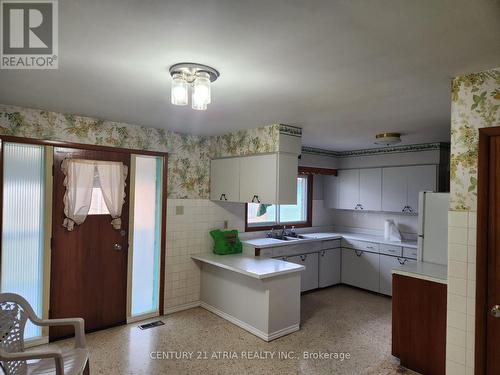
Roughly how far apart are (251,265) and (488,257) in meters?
2.27

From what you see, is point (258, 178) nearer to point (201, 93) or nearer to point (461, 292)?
point (201, 93)

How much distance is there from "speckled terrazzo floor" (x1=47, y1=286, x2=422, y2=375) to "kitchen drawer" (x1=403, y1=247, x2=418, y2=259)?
34.7 inches

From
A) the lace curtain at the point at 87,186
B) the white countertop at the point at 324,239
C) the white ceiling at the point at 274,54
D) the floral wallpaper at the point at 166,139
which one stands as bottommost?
the white countertop at the point at 324,239

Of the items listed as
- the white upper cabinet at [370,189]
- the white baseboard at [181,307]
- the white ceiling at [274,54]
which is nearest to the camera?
the white ceiling at [274,54]

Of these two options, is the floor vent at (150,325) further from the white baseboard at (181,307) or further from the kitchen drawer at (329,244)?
the kitchen drawer at (329,244)

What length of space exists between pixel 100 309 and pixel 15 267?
98 centimetres

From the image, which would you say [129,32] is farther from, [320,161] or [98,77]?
[320,161]

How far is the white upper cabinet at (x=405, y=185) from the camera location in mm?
4621

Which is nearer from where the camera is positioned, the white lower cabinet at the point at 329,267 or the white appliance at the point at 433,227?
the white appliance at the point at 433,227

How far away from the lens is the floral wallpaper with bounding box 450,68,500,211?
6.28ft

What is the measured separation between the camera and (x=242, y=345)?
3221 millimetres

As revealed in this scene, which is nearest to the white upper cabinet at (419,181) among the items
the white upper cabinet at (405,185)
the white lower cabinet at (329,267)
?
Result: the white upper cabinet at (405,185)

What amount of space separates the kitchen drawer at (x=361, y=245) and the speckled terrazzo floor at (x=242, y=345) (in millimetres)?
980

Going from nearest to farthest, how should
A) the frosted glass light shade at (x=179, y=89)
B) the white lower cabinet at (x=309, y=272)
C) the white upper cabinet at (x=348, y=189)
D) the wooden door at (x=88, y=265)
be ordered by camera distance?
1. the frosted glass light shade at (x=179, y=89)
2. the wooden door at (x=88, y=265)
3. the white lower cabinet at (x=309, y=272)
4. the white upper cabinet at (x=348, y=189)
